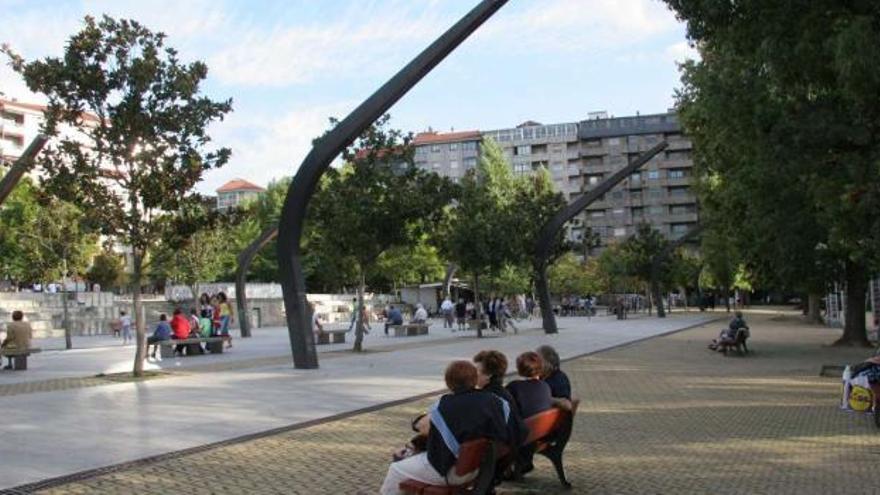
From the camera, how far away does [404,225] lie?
22.3 m

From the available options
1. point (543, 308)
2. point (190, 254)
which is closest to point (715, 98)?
point (543, 308)

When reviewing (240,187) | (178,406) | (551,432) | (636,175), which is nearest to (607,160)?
(636,175)

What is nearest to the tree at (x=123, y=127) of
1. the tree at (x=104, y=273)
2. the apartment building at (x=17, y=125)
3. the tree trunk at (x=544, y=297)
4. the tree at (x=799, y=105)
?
the tree at (x=799, y=105)

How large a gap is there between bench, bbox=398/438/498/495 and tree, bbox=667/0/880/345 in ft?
19.9

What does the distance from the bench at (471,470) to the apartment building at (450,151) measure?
124138 millimetres

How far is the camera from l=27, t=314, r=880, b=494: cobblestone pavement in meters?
7.13

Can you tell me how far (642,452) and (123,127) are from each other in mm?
11489

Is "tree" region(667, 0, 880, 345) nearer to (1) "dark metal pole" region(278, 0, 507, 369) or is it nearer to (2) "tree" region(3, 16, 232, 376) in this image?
(1) "dark metal pole" region(278, 0, 507, 369)

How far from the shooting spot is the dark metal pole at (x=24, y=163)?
1734cm

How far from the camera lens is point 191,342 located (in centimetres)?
2148

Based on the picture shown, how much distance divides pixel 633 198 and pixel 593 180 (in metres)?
7.59

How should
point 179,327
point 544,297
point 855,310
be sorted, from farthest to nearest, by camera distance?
point 544,297, point 855,310, point 179,327

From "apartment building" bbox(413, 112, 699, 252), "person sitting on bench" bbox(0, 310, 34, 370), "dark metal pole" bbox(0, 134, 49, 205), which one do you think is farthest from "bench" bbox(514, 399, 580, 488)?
"apartment building" bbox(413, 112, 699, 252)

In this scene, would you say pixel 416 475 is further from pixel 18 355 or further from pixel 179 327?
pixel 179 327
